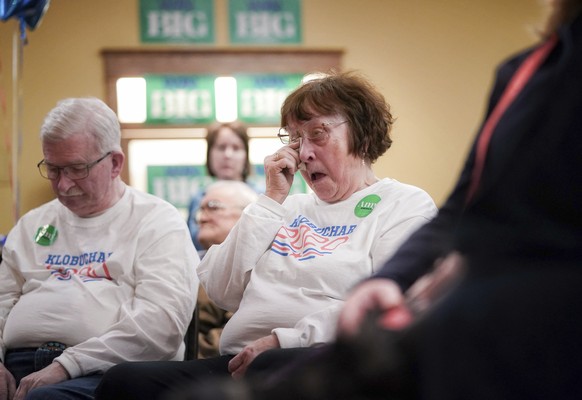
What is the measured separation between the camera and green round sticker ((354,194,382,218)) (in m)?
2.14

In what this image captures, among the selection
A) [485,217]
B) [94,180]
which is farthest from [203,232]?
[485,217]

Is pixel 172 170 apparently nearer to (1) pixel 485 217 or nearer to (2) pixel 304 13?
(2) pixel 304 13

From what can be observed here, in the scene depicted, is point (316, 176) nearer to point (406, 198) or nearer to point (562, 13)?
point (406, 198)

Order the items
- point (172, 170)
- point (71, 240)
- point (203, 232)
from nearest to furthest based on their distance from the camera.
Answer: point (71, 240)
point (203, 232)
point (172, 170)

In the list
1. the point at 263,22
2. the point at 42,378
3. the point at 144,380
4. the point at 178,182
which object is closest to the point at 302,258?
the point at 144,380

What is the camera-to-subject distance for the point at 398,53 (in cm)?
618

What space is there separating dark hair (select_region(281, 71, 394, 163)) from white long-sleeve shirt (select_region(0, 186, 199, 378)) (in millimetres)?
531

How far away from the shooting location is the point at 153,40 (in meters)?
5.85

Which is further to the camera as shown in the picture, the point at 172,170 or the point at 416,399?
the point at 172,170

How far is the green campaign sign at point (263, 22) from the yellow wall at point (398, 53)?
82 millimetres

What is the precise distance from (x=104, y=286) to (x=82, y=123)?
1.67 feet

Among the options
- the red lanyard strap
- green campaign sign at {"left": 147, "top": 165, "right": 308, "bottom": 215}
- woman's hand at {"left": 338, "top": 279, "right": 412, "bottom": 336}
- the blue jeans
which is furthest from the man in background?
green campaign sign at {"left": 147, "top": 165, "right": 308, "bottom": 215}

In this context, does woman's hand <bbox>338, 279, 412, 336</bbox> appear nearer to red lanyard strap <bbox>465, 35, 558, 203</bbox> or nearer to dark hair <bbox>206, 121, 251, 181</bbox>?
red lanyard strap <bbox>465, 35, 558, 203</bbox>

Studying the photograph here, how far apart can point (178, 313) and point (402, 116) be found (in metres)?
4.21
